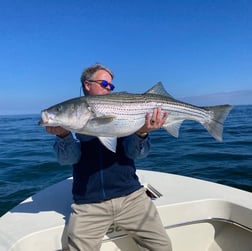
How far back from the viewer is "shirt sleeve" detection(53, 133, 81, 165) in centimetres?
317

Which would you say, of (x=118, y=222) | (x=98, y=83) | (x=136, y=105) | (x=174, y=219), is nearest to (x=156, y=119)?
(x=136, y=105)

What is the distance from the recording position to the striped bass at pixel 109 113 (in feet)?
9.37

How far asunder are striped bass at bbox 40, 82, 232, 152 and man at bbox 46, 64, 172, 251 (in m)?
0.17

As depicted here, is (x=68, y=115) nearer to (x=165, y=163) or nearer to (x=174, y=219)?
(x=174, y=219)

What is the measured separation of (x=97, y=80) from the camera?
3.36m

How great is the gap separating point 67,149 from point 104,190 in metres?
0.55

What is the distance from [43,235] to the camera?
3443 millimetres

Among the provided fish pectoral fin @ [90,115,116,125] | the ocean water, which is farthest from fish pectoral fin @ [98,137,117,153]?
the ocean water

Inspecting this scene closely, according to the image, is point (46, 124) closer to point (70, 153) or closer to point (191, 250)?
point (70, 153)

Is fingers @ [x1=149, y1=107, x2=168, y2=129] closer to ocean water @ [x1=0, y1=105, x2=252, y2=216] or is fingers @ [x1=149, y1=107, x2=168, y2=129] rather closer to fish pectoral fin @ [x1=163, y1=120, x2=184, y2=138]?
fish pectoral fin @ [x1=163, y1=120, x2=184, y2=138]

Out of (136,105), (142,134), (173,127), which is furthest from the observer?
(173,127)

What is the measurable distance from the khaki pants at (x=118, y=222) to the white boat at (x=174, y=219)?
0.32 meters

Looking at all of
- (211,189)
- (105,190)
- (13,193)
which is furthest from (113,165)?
(13,193)

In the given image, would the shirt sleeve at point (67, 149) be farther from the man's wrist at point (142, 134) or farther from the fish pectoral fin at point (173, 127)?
the fish pectoral fin at point (173, 127)
